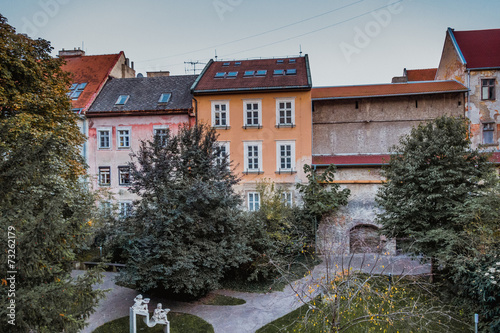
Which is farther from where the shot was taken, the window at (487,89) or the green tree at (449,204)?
the window at (487,89)

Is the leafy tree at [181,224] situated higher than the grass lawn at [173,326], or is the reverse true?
the leafy tree at [181,224]

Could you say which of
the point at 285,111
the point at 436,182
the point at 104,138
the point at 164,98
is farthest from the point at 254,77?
the point at 436,182

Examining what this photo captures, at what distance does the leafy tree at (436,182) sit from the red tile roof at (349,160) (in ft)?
18.6

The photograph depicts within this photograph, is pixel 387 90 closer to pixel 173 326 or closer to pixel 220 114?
pixel 220 114

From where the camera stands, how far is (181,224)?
12.9 metres

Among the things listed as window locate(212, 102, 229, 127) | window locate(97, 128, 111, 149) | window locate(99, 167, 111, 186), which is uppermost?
window locate(212, 102, 229, 127)

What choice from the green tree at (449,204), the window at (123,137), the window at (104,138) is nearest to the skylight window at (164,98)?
the window at (123,137)

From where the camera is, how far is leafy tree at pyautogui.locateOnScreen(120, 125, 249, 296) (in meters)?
12.6

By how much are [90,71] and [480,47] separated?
28.3 metres

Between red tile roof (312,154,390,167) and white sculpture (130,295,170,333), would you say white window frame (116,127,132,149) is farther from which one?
white sculpture (130,295,170,333)

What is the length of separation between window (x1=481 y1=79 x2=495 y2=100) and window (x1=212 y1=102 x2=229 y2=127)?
658 inches

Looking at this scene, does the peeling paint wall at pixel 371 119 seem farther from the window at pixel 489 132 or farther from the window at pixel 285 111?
the window at pixel 285 111

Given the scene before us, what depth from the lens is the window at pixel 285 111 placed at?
22297mm

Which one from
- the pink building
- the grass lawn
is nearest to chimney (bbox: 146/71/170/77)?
the pink building
